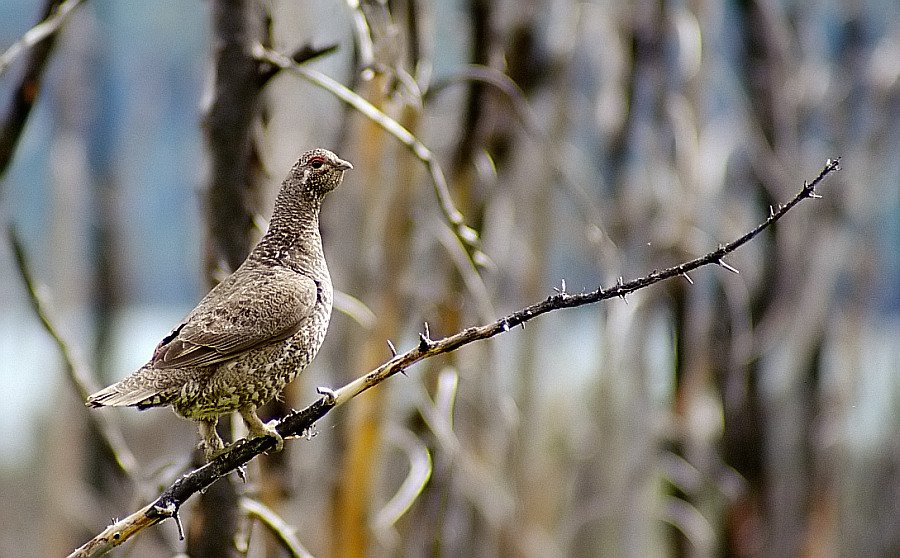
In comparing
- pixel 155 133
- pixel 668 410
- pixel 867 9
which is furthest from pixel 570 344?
pixel 155 133

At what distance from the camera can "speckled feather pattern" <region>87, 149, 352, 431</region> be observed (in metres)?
0.37

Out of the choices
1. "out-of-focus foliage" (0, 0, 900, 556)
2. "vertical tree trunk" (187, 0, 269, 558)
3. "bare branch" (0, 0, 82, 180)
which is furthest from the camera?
"out-of-focus foliage" (0, 0, 900, 556)

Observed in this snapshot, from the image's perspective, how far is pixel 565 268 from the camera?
7.90ft

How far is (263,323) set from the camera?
1.23ft

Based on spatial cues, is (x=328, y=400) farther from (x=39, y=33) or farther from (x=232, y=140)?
(x=39, y=33)

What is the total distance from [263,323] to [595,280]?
55.6 inches

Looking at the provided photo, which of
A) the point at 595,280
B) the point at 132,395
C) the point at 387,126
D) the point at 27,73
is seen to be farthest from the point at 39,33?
the point at 595,280

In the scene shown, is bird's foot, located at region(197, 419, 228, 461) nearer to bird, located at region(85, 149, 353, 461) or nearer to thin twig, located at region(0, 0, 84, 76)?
bird, located at region(85, 149, 353, 461)

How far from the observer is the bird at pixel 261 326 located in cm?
37

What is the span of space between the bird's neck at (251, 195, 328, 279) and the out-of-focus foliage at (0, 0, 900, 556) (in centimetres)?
29

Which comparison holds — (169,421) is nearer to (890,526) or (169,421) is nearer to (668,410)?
(668,410)

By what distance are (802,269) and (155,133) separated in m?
2.18

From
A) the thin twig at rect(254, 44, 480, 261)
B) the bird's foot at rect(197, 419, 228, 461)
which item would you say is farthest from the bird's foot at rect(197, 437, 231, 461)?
the thin twig at rect(254, 44, 480, 261)

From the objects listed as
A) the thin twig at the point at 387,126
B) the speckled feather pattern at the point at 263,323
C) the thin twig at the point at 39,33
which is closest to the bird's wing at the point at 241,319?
the speckled feather pattern at the point at 263,323
